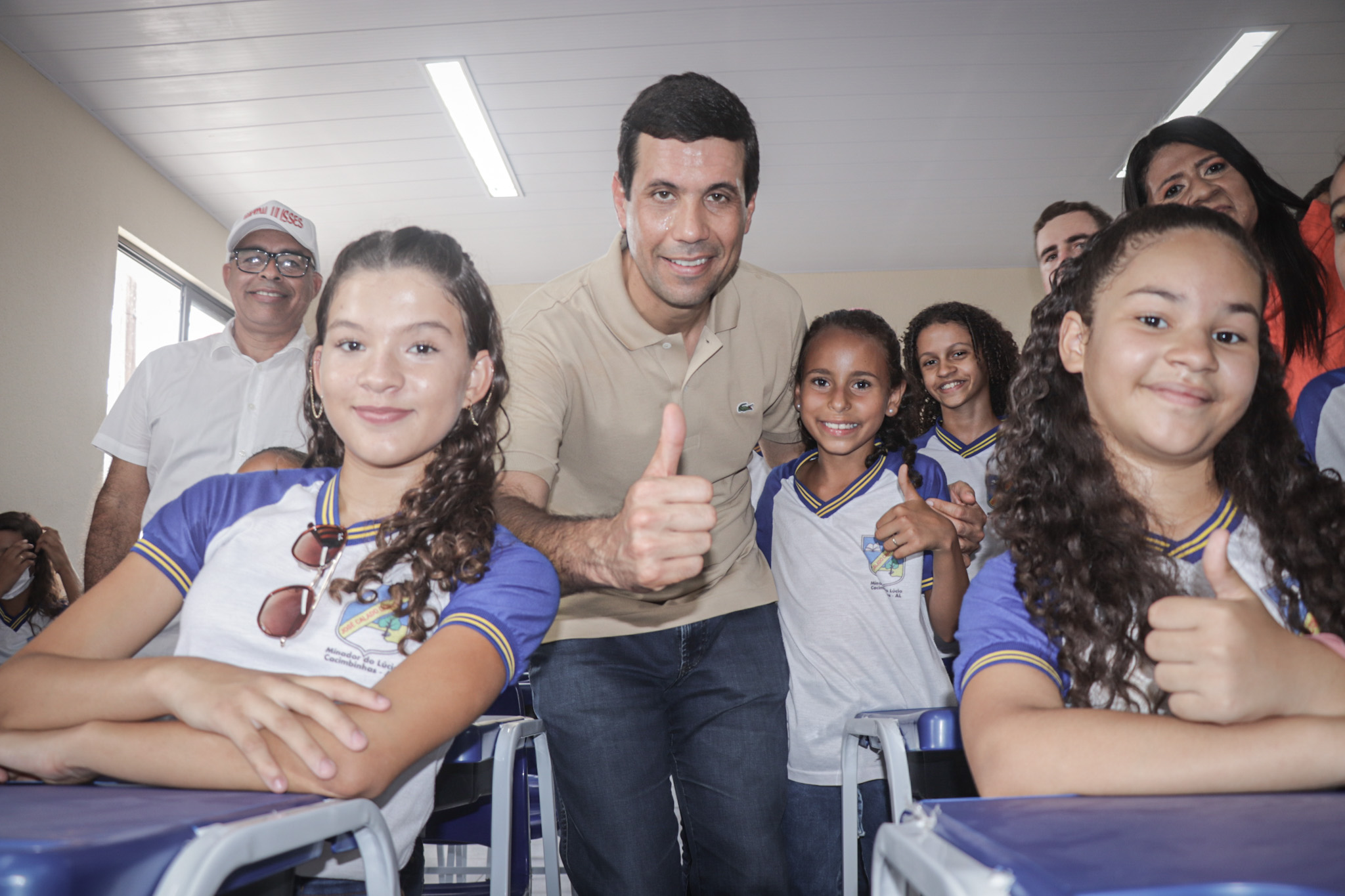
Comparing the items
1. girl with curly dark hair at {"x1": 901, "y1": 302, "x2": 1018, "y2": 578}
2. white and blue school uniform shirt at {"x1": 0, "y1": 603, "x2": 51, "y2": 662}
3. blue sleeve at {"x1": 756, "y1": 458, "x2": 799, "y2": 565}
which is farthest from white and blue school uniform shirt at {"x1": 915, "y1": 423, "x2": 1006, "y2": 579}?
white and blue school uniform shirt at {"x1": 0, "y1": 603, "x2": 51, "y2": 662}

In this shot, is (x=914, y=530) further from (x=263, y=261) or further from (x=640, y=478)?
(x=263, y=261)

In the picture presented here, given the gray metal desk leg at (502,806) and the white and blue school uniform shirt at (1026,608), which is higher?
the white and blue school uniform shirt at (1026,608)

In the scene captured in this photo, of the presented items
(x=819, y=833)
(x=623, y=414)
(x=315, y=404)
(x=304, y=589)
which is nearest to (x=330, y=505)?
(x=304, y=589)

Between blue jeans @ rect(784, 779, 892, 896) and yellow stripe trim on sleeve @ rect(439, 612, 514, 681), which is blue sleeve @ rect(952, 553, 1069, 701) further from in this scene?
blue jeans @ rect(784, 779, 892, 896)

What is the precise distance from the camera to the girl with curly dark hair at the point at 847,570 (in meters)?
2.05

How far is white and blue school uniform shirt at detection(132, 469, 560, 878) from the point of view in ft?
3.98

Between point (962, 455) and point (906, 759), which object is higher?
point (962, 455)

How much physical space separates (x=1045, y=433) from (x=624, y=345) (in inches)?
35.2

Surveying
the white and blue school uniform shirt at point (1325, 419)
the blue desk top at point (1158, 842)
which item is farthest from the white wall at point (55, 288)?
the white and blue school uniform shirt at point (1325, 419)

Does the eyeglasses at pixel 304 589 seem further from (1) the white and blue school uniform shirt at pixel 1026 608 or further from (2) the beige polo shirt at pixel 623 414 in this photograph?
(1) the white and blue school uniform shirt at pixel 1026 608

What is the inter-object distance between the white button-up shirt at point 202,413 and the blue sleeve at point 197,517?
1.58 metres

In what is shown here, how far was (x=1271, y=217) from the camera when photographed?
207cm

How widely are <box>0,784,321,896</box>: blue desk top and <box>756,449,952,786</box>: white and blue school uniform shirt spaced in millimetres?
1469

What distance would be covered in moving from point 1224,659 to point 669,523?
2.14 ft
